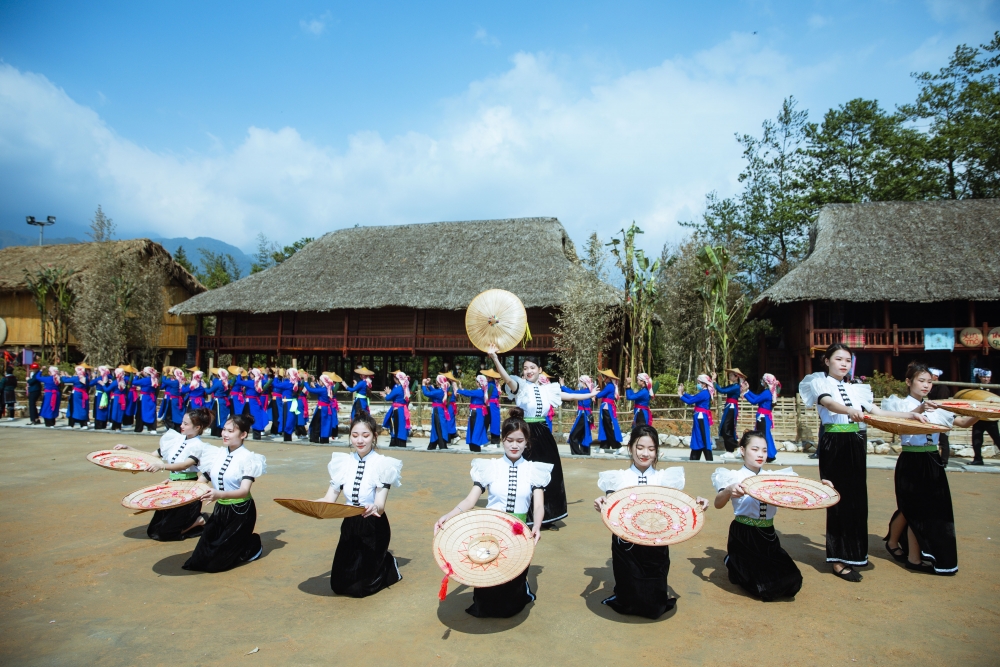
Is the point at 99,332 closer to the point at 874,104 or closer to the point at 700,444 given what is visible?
the point at 700,444

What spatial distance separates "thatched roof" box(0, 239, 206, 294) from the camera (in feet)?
93.2

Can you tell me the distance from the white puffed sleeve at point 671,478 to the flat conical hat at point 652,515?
27cm

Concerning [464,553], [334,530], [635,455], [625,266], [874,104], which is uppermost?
[874,104]

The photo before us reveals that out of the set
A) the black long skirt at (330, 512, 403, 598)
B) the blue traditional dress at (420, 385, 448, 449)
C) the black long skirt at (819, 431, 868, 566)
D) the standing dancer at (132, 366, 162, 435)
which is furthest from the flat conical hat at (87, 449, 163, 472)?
the standing dancer at (132, 366, 162, 435)

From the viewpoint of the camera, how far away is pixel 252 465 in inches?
193

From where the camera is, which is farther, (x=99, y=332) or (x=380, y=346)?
(x=99, y=332)

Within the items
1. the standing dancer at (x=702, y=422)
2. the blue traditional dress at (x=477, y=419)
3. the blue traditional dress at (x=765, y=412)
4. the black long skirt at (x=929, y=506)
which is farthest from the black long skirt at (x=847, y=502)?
the blue traditional dress at (x=477, y=419)

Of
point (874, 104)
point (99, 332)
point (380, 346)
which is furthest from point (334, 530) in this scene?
point (874, 104)

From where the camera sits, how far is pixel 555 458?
20.1ft

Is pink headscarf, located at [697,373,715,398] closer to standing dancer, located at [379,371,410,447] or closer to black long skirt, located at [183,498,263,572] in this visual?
standing dancer, located at [379,371,410,447]

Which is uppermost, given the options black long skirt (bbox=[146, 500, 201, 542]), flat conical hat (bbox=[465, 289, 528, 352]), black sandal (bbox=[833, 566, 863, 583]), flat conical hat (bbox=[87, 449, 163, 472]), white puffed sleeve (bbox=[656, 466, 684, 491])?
flat conical hat (bbox=[465, 289, 528, 352])

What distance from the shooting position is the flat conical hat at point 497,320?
6973mm

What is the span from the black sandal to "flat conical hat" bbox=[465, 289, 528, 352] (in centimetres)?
Result: 368

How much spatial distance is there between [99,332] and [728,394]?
2560cm
